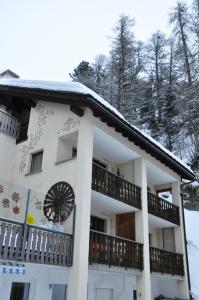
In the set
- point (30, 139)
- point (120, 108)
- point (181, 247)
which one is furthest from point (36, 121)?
point (120, 108)

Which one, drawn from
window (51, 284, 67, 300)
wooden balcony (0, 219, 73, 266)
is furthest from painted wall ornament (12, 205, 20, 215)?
window (51, 284, 67, 300)

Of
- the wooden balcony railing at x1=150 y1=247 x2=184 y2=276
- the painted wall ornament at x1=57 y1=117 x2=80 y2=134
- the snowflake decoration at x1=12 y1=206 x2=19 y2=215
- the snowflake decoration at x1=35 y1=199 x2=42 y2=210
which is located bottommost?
the wooden balcony railing at x1=150 y1=247 x2=184 y2=276

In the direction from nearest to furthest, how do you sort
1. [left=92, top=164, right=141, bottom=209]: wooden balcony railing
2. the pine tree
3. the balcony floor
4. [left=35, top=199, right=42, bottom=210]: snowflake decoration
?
[left=35, top=199, right=42, bottom=210]: snowflake decoration → [left=92, top=164, right=141, bottom=209]: wooden balcony railing → the balcony floor → the pine tree

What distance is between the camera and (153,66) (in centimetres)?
3812

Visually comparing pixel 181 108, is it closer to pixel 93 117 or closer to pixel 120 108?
pixel 120 108

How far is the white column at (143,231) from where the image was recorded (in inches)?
500

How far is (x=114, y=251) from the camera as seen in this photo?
1166 centimetres

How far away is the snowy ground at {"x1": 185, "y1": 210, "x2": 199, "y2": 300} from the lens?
1698 centimetres

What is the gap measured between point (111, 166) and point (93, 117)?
163 inches

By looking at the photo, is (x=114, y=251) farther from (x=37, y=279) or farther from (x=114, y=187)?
(x=37, y=279)

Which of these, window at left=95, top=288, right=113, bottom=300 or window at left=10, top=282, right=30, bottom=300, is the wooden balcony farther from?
window at left=95, top=288, right=113, bottom=300

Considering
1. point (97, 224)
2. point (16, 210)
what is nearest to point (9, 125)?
point (16, 210)

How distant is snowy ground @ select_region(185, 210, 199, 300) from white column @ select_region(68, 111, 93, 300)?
888 centimetres

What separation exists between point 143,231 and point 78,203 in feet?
14.1
